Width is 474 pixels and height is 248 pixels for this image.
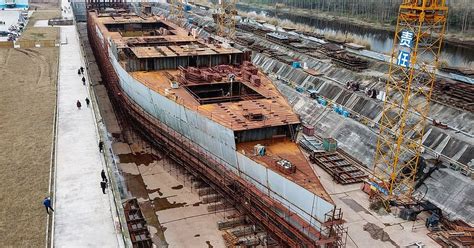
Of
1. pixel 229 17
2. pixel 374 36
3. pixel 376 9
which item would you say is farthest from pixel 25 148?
pixel 376 9

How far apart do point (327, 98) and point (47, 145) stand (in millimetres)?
26208

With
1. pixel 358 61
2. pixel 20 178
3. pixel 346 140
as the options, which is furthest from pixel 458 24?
pixel 20 178

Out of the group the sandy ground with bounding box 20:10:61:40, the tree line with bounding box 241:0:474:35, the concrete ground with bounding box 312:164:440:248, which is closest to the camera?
the concrete ground with bounding box 312:164:440:248

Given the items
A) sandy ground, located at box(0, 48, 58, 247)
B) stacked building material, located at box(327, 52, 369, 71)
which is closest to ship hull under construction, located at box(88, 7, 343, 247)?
sandy ground, located at box(0, 48, 58, 247)

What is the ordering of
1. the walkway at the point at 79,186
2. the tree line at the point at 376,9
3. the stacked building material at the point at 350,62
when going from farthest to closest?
the tree line at the point at 376,9, the stacked building material at the point at 350,62, the walkway at the point at 79,186

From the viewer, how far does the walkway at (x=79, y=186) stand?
17.8m

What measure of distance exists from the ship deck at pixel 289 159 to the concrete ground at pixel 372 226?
15.7ft

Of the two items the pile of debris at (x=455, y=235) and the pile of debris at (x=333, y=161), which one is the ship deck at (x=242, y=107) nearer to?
the pile of debris at (x=333, y=161)

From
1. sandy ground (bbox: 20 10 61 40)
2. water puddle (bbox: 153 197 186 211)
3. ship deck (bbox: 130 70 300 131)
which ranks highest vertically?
ship deck (bbox: 130 70 300 131)

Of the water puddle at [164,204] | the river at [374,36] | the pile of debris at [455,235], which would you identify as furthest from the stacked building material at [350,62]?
the water puddle at [164,204]

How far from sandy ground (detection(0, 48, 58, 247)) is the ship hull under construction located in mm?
7404

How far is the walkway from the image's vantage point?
703 inches

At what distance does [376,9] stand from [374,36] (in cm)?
2281

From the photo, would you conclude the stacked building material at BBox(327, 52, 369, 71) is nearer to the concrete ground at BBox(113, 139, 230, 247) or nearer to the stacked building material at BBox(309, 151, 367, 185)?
the stacked building material at BBox(309, 151, 367, 185)
